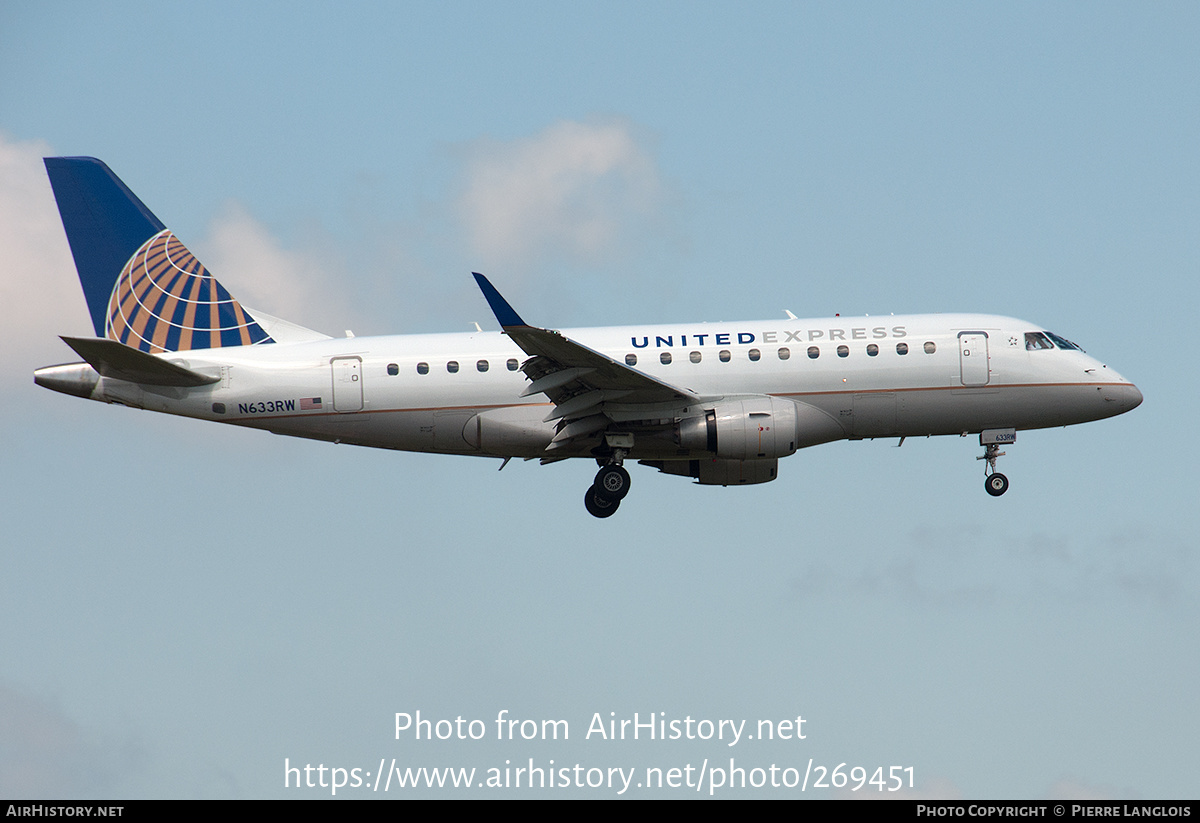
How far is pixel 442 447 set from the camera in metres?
34.5

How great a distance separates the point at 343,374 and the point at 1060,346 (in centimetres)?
1861

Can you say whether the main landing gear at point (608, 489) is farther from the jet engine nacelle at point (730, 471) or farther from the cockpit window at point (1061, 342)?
the cockpit window at point (1061, 342)

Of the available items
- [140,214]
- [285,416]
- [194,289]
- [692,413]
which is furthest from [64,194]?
[692,413]

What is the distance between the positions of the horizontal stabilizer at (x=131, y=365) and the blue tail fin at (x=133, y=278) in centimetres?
219

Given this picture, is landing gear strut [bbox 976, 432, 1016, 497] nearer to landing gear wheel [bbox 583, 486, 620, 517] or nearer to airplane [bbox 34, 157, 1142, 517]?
airplane [bbox 34, 157, 1142, 517]

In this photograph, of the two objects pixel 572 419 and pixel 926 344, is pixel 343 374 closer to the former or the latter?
pixel 572 419

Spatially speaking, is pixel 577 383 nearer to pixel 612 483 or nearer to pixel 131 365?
pixel 612 483

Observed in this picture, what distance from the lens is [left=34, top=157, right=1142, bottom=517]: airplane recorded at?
3344 centimetres

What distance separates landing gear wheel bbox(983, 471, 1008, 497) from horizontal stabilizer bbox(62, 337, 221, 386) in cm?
2006

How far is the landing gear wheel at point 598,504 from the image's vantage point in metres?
35.1

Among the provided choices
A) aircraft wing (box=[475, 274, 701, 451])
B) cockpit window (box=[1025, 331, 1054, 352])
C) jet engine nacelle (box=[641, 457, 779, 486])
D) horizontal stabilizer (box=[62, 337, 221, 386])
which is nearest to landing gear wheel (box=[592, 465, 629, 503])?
aircraft wing (box=[475, 274, 701, 451])

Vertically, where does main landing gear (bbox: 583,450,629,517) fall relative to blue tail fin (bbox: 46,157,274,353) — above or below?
below

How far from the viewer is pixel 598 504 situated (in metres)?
35.1

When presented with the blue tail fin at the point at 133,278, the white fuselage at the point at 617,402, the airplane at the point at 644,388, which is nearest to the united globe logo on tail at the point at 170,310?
the blue tail fin at the point at 133,278
